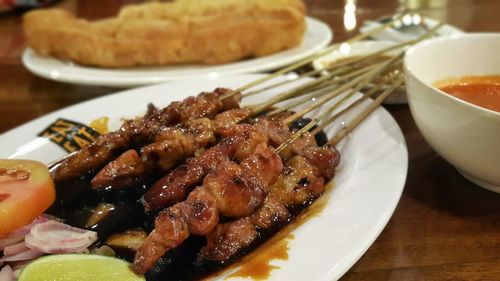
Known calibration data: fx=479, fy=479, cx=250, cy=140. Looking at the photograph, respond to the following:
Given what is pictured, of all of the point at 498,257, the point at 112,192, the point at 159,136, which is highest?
the point at 159,136

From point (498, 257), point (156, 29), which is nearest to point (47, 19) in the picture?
point (156, 29)

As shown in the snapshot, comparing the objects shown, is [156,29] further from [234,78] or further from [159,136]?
[159,136]

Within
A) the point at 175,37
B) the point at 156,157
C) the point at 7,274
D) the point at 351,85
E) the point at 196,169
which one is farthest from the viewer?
the point at 175,37

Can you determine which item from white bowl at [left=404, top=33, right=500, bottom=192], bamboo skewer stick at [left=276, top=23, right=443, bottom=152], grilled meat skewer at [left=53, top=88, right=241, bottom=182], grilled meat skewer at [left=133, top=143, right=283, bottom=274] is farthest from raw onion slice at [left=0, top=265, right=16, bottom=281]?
white bowl at [left=404, top=33, right=500, bottom=192]

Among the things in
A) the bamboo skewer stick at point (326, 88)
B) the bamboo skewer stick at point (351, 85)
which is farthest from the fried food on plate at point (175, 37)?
the bamboo skewer stick at point (351, 85)

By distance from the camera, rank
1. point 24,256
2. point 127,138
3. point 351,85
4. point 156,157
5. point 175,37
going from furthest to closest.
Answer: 1. point 175,37
2. point 351,85
3. point 127,138
4. point 156,157
5. point 24,256

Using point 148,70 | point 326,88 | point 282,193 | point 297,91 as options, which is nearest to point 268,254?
point 282,193

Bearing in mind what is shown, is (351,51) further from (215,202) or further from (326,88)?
(215,202)
